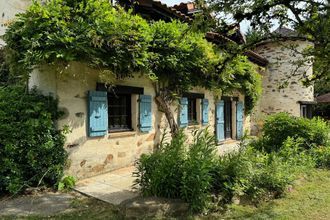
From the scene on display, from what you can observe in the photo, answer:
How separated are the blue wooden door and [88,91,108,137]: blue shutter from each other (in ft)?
18.4

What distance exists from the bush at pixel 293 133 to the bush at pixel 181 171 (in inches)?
169

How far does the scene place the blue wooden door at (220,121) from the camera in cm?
1100

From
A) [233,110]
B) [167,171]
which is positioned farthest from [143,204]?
[233,110]

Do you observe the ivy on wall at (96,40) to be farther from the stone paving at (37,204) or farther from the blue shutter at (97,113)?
the stone paving at (37,204)

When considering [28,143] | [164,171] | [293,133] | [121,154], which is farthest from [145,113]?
[293,133]

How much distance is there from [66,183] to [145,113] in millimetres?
2842

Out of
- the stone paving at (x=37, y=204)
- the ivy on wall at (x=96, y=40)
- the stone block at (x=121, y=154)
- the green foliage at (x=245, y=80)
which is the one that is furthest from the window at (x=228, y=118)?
the stone paving at (x=37, y=204)

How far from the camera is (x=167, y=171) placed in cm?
414

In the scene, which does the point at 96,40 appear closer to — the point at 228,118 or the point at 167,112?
the point at 167,112

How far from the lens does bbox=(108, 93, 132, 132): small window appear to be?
6977 mm

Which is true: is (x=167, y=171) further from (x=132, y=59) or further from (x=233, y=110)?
(x=233, y=110)

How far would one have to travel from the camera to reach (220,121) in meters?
11.2

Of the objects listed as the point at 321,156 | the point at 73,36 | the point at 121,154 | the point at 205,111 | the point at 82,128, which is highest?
the point at 73,36

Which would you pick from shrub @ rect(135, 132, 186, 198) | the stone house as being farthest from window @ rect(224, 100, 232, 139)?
shrub @ rect(135, 132, 186, 198)
